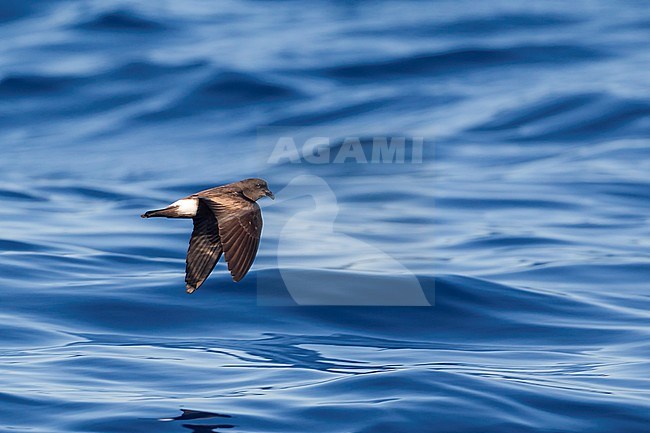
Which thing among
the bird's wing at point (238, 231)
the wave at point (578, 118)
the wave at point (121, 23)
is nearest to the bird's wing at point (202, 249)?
the bird's wing at point (238, 231)

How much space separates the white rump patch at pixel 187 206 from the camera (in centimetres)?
691

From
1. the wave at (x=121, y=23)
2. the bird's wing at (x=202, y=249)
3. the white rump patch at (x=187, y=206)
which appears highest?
the wave at (x=121, y=23)

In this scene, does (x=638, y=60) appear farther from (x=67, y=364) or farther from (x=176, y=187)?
(x=67, y=364)

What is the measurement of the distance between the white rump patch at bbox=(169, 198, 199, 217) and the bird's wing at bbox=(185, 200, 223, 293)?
65mm

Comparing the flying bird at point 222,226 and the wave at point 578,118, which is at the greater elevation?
the wave at point 578,118

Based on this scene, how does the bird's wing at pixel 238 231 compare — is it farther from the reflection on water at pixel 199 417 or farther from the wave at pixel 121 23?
the wave at pixel 121 23

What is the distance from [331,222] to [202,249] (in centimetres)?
999

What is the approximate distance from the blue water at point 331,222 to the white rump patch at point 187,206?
161 centimetres

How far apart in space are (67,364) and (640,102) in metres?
15.2

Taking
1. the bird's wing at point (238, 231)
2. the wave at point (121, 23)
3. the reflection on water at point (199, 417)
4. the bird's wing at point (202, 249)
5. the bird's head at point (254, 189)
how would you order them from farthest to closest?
1. the wave at point (121, 23)
2. the reflection on water at point (199, 417)
3. the bird's head at point (254, 189)
4. the bird's wing at point (202, 249)
5. the bird's wing at point (238, 231)

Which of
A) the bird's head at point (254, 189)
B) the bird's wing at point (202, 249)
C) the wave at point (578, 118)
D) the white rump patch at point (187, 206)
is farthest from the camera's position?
the wave at point (578, 118)

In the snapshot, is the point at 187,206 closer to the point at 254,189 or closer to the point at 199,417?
the point at 254,189

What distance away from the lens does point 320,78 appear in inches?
940

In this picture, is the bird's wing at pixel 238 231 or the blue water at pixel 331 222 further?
the blue water at pixel 331 222
